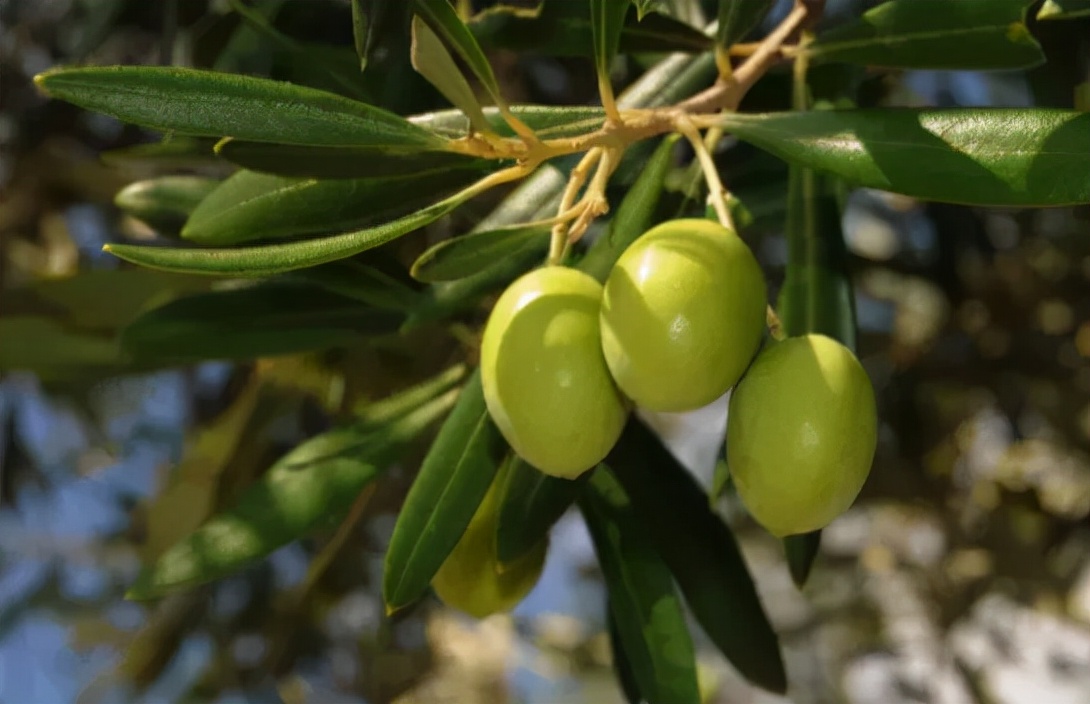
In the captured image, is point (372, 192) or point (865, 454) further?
point (372, 192)

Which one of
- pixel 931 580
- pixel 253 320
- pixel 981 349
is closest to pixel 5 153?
pixel 253 320

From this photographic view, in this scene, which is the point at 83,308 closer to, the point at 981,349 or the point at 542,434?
the point at 542,434

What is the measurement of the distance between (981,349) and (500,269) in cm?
118

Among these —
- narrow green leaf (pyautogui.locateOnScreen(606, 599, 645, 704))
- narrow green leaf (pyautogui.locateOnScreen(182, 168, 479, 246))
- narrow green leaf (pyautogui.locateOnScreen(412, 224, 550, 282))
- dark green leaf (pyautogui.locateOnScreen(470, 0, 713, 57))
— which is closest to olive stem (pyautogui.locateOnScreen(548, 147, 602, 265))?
narrow green leaf (pyautogui.locateOnScreen(412, 224, 550, 282))

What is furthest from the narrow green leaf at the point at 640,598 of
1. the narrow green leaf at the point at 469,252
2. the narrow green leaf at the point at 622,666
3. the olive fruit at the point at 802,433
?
the narrow green leaf at the point at 469,252

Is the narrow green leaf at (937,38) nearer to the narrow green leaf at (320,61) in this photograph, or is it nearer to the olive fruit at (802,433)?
the olive fruit at (802,433)

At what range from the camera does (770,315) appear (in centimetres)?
72

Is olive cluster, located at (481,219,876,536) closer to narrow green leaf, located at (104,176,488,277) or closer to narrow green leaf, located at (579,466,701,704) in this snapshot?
narrow green leaf, located at (104,176,488,277)

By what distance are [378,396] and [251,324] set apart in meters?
0.43

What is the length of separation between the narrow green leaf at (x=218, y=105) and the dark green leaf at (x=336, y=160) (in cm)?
4

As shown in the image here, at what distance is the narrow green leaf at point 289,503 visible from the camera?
0.86 m

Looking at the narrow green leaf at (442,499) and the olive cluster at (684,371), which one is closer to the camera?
the olive cluster at (684,371)

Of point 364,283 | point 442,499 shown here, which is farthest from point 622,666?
point 364,283

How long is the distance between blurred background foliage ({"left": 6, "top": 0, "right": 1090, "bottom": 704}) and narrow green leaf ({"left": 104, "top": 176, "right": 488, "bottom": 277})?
1.75ft
